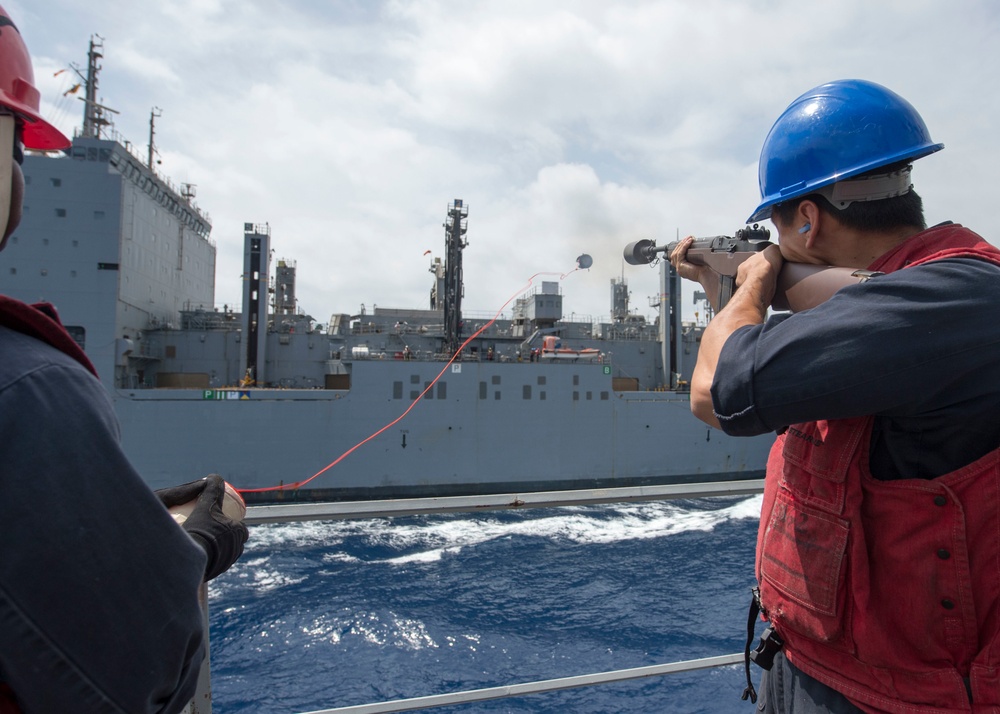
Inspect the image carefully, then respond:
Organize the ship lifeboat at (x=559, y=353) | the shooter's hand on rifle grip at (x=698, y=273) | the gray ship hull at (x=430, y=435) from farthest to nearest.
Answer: the ship lifeboat at (x=559, y=353) < the gray ship hull at (x=430, y=435) < the shooter's hand on rifle grip at (x=698, y=273)

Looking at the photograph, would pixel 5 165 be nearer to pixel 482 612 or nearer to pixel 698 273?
pixel 698 273

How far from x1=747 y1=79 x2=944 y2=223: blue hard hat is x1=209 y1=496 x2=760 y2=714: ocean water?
129 inches

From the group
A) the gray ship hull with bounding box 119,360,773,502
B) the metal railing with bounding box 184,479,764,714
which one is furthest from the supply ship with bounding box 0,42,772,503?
the metal railing with bounding box 184,479,764,714

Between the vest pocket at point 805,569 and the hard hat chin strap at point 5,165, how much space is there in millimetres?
1280

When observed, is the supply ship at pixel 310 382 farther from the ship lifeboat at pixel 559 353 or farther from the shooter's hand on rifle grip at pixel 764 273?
the shooter's hand on rifle grip at pixel 764 273

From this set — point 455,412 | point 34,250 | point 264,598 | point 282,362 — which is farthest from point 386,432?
point 34,250

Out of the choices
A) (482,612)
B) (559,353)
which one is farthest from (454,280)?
(482,612)

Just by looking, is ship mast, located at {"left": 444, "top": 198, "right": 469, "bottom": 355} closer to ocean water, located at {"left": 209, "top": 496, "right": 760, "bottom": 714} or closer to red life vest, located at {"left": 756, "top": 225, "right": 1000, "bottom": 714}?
ocean water, located at {"left": 209, "top": 496, "right": 760, "bottom": 714}

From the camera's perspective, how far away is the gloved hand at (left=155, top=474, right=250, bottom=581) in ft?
3.07

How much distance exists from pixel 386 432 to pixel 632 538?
664 centimetres

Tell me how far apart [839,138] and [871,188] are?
12 cm

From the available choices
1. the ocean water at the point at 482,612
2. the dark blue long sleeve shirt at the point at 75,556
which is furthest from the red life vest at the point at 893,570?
the ocean water at the point at 482,612

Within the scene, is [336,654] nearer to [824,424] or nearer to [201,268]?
[824,424]

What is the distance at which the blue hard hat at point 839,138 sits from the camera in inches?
39.3
